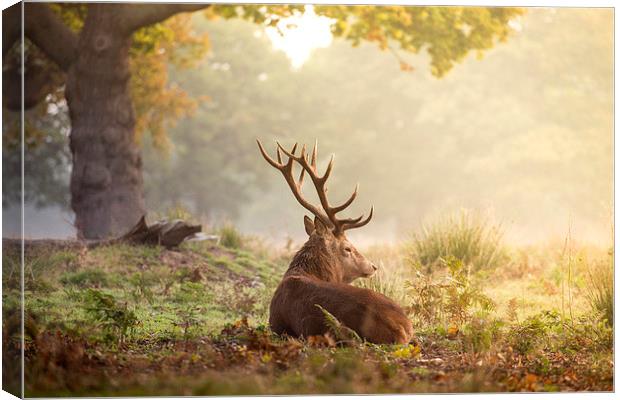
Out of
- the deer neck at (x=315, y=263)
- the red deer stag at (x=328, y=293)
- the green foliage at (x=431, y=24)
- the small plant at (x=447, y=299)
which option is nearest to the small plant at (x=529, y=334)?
the small plant at (x=447, y=299)

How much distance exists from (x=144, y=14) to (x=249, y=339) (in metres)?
7.45

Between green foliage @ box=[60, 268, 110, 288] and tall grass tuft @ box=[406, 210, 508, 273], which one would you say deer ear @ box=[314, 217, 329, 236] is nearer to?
green foliage @ box=[60, 268, 110, 288]

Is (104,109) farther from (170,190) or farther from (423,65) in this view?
(423,65)

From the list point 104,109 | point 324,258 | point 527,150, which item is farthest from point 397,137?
point 324,258

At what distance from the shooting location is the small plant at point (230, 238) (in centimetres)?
1293

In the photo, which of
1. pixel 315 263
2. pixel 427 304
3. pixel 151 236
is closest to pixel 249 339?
pixel 315 263

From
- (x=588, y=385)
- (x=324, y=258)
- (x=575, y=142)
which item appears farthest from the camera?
(x=575, y=142)

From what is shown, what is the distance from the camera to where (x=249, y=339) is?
6.81 meters

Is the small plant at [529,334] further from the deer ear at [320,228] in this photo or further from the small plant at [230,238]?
the small plant at [230,238]

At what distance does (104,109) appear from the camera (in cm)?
1333

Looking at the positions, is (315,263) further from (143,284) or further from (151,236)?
(151,236)

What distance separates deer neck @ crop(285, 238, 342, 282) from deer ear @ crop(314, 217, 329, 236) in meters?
0.08

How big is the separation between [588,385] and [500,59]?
28.1 metres

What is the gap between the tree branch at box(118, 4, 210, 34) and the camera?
43.2 feet
